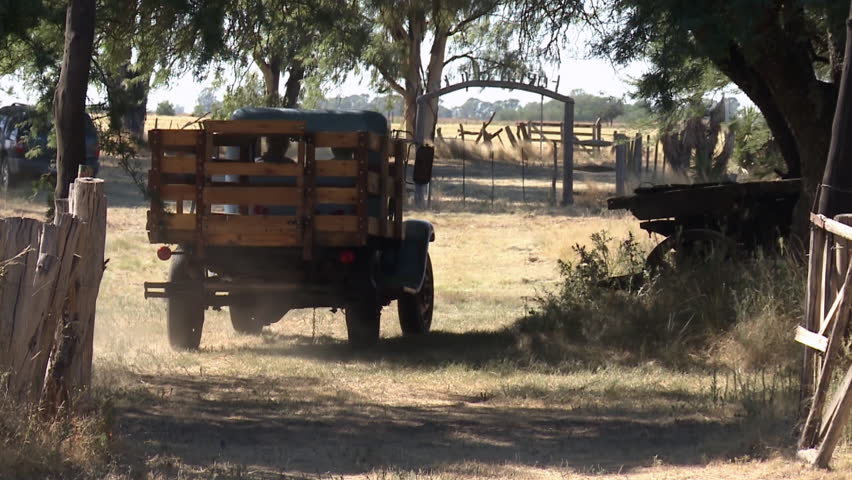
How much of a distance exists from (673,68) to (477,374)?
3.33 m

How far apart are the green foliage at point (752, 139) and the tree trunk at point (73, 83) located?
1328 centimetres

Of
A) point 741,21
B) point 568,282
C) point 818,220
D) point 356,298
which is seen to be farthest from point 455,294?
point 818,220

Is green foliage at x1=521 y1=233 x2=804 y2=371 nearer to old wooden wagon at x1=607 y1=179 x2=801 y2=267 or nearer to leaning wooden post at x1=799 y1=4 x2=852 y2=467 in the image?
old wooden wagon at x1=607 y1=179 x2=801 y2=267

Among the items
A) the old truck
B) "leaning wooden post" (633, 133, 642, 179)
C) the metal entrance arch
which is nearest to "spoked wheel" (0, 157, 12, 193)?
the metal entrance arch

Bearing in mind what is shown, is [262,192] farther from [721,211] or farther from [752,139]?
[752,139]

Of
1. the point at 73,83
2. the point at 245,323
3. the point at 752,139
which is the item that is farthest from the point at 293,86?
the point at 73,83

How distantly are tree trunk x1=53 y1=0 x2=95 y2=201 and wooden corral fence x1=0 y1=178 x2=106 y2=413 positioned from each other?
269cm

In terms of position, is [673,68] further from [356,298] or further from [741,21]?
[356,298]

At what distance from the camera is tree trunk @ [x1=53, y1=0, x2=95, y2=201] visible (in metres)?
9.38

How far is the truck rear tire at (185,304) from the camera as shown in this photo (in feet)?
37.2

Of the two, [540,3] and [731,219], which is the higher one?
[540,3]

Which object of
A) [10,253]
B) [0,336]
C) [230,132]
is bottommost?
[0,336]

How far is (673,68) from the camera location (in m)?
11.3

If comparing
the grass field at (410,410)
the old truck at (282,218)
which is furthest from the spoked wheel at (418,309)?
the old truck at (282,218)
